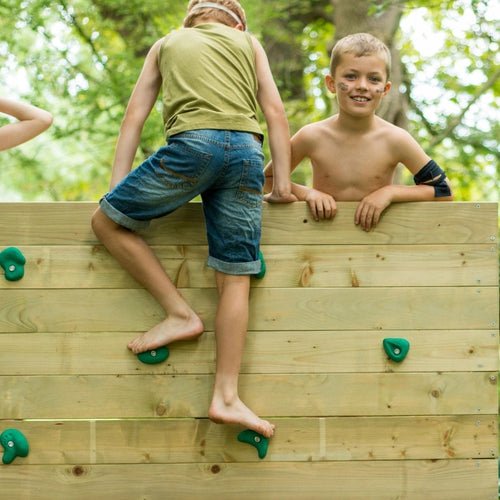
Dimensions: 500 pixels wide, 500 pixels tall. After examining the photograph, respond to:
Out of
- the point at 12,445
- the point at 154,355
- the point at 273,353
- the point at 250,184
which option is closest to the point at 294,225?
the point at 250,184

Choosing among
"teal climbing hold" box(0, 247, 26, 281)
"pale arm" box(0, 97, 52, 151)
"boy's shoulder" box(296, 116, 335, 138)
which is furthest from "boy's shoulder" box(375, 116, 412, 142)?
"teal climbing hold" box(0, 247, 26, 281)

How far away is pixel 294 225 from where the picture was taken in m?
3.02

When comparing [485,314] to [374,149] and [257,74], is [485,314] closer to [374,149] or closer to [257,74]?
[374,149]

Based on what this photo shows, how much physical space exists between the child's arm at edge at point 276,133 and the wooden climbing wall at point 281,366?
7 cm

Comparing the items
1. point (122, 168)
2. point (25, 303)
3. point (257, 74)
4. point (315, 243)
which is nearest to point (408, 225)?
point (315, 243)

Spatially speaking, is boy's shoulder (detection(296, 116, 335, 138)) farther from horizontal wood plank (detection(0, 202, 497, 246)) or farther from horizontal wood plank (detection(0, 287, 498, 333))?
horizontal wood plank (detection(0, 287, 498, 333))

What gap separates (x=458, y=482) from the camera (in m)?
3.03

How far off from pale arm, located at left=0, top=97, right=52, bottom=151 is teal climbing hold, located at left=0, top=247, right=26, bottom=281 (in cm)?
41

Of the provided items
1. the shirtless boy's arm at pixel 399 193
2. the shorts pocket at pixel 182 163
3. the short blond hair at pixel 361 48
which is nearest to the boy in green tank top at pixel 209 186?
the shorts pocket at pixel 182 163

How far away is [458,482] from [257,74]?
5.45ft

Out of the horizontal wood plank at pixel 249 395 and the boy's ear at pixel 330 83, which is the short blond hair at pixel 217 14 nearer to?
the boy's ear at pixel 330 83

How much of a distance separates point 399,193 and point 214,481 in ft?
4.04

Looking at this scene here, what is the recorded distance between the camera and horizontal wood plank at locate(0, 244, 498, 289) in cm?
298

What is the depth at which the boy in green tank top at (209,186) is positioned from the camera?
280 centimetres
